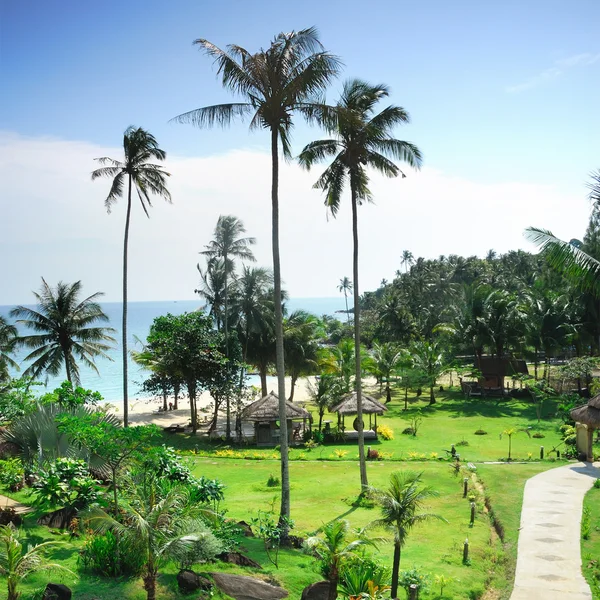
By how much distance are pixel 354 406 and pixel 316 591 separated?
2041 centimetres

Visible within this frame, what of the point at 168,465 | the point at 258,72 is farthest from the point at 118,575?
the point at 258,72

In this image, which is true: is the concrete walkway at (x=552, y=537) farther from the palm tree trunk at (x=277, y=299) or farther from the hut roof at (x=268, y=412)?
the hut roof at (x=268, y=412)

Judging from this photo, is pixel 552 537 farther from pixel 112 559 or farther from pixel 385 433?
pixel 385 433

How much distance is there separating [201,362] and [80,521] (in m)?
19.8

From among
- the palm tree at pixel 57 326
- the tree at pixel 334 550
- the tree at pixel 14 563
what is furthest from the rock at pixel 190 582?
the palm tree at pixel 57 326

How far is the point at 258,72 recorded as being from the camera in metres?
14.9

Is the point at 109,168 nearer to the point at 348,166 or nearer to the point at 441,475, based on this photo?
the point at 348,166

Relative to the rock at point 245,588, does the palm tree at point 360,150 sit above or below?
above

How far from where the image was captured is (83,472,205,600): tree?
919 centimetres

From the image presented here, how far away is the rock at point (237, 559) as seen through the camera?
1155 centimetres

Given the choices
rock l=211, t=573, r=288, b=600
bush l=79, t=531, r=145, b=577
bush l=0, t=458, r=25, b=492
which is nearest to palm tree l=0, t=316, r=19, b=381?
bush l=0, t=458, r=25, b=492

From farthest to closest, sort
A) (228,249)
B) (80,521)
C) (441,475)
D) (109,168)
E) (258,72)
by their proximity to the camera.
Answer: (228,249) < (109,168) < (441,475) < (258,72) < (80,521)

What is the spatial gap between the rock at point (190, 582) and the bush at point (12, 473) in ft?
20.2

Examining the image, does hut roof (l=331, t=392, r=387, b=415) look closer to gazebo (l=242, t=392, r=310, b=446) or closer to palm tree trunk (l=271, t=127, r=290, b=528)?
gazebo (l=242, t=392, r=310, b=446)
